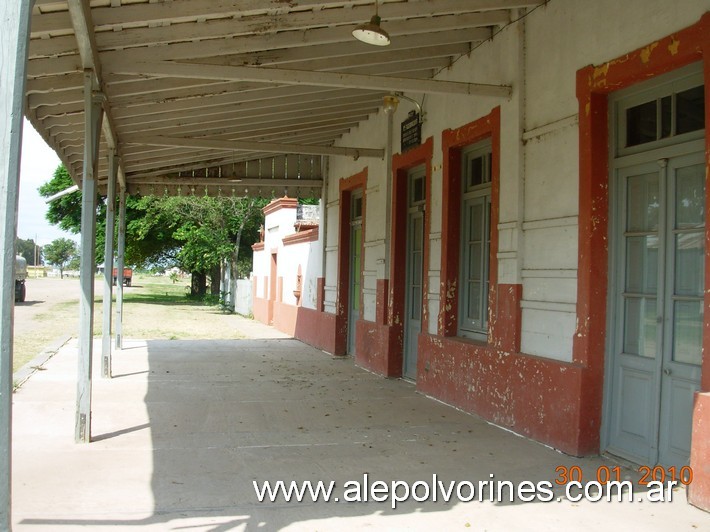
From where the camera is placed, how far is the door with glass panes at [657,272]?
4625mm

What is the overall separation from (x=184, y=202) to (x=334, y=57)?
20912 mm

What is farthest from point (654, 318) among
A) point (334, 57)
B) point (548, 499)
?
point (334, 57)

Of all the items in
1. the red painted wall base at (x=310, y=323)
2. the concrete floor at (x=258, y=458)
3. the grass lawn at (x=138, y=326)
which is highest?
the red painted wall base at (x=310, y=323)

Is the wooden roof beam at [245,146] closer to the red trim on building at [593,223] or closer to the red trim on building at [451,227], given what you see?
the red trim on building at [451,227]

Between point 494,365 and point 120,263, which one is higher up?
point 120,263

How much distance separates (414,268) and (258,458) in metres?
4.83

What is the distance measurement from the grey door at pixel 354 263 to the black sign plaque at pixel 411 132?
2.90 meters

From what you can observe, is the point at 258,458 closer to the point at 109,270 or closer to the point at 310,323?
the point at 109,270

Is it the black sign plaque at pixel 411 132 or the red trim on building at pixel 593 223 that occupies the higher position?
the black sign plaque at pixel 411 132

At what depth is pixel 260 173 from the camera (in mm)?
13742

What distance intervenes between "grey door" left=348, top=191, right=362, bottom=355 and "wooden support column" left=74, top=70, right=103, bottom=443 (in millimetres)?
6541

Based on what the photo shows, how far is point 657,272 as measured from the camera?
193 inches

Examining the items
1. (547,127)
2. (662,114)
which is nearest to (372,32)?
(547,127)

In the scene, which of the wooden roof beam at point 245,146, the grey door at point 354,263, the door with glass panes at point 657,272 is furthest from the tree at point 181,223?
the door with glass panes at point 657,272
